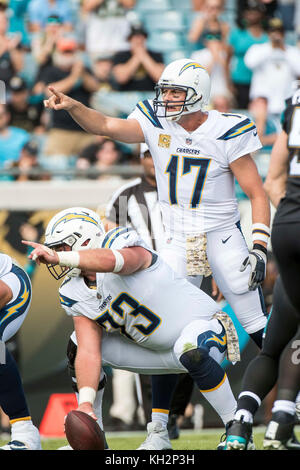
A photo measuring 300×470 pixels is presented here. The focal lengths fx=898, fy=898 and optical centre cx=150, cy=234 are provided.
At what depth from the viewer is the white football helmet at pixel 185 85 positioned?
5027mm

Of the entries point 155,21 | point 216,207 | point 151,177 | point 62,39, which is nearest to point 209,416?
point 151,177

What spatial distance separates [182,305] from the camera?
4.68 m

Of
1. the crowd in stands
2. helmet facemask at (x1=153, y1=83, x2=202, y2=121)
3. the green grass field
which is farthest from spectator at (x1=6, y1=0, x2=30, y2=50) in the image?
helmet facemask at (x1=153, y1=83, x2=202, y2=121)

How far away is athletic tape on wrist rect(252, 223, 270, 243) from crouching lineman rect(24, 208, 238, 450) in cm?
44

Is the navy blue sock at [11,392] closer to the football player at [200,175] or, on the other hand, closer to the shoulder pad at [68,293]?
the shoulder pad at [68,293]

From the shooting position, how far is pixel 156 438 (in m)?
4.91

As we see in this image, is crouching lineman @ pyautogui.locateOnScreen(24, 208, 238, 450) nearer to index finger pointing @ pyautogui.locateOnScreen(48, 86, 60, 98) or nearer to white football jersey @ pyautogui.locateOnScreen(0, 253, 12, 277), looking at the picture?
white football jersey @ pyautogui.locateOnScreen(0, 253, 12, 277)

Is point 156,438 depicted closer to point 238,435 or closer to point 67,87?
point 238,435

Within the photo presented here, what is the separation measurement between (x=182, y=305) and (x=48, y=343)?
2.83 metres

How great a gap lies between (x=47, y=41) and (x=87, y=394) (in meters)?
5.75

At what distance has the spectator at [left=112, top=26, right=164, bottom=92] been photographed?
30.0 feet

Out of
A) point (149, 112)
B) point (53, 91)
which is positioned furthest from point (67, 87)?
point (53, 91)

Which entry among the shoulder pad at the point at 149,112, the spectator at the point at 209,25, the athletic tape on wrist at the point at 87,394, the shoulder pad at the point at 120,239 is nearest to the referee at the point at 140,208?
the shoulder pad at the point at 149,112

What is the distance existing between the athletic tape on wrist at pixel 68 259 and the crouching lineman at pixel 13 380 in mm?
747
